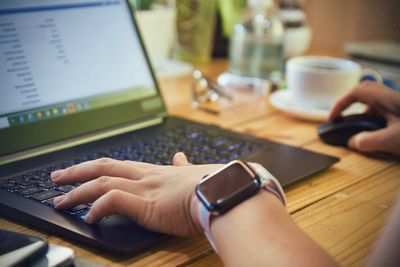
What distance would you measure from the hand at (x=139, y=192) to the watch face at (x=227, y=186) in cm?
2

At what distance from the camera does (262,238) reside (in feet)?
1.68

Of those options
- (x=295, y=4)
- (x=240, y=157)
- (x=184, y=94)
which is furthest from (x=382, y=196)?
(x=295, y=4)

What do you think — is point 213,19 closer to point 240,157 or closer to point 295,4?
point 295,4

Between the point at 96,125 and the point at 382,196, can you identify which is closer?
the point at 382,196

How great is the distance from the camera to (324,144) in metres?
0.94

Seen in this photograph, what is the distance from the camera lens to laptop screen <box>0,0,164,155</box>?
0.80m

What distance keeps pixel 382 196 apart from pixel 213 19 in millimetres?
942

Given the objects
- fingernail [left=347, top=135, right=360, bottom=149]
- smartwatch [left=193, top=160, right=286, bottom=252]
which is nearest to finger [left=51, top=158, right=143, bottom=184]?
smartwatch [left=193, top=160, right=286, bottom=252]

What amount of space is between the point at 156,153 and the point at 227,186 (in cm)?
26

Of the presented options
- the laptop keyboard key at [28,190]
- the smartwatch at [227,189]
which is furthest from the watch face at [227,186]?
the laptop keyboard key at [28,190]

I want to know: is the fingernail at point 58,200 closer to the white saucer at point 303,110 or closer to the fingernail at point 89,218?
the fingernail at point 89,218

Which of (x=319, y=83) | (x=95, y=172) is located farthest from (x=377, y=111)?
(x=95, y=172)

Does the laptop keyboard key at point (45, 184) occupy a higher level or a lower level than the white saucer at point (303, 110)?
higher

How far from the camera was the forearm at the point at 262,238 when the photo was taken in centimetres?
50
